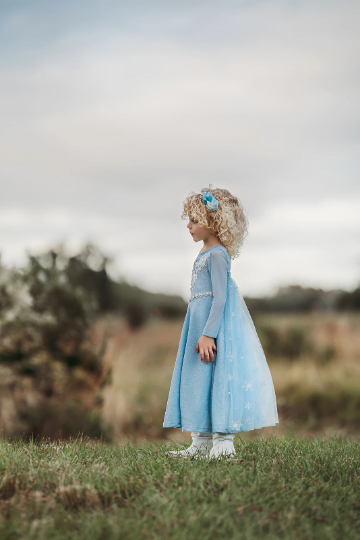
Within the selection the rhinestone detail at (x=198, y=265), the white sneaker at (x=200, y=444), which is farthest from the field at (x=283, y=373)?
the rhinestone detail at (x=198, y=265)

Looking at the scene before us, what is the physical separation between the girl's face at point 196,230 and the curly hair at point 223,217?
0.10 ft

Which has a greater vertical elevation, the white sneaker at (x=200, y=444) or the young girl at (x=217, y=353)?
the young girl at (x=217, y=353)

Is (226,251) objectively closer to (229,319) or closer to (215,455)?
(229,319)

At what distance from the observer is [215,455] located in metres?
3.81

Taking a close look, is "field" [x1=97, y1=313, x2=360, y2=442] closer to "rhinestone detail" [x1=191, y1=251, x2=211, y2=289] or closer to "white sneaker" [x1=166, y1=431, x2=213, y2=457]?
"white sneaker" [x1=166, y1=431, x2=213, y2=457]

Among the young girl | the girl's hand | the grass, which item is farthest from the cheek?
the grass

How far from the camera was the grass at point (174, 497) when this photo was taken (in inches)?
104

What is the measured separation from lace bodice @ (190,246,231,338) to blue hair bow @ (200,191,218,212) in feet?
0.95

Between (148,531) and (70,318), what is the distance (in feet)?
22.3

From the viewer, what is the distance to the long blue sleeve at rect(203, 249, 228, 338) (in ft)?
12.7

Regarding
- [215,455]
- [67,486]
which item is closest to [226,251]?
[215,455]

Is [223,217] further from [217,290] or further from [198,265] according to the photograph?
[217,290]

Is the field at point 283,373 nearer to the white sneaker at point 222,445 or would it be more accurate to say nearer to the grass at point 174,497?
the white sneaker at point 222,445

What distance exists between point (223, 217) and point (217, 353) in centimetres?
95
